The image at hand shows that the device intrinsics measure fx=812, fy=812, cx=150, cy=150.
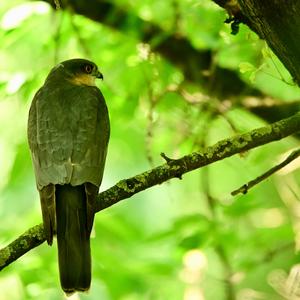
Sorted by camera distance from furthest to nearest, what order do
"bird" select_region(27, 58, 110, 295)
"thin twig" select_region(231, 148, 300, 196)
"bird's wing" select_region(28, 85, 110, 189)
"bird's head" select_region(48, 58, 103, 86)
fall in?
"bird's head" select_region(48, 58, 103, 86), "bird's wing" select_region(28, 85, 110, 189), "bird" select_region(27, 58, 110, 295), "thin twig" select_region(231, 148, 300, 196)

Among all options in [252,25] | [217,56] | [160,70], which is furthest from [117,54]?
[252,25]

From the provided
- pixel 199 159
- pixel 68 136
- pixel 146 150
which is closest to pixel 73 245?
pixel 68 136

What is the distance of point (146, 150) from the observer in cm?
489

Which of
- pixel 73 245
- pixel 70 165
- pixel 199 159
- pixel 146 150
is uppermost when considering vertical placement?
pixel 199 159

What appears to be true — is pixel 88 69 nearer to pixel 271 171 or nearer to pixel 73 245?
pixel 73 245

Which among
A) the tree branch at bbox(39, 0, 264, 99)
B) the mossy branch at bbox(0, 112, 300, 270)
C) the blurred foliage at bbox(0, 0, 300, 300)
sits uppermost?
the mossy branch at bbox(0, 112, 300, 270)

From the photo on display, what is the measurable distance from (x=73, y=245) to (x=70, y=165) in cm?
42

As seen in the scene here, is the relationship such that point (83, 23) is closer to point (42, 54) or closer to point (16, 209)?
point (42, 54)

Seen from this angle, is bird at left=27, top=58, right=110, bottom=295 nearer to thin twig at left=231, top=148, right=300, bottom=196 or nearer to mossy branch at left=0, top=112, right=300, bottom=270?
mossy branch at left=0, top=112, right=300, bottom=270

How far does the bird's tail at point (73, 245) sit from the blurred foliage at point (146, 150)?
57 cm

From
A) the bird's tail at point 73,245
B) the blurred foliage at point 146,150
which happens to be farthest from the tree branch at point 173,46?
the bird's tail at point 73,245

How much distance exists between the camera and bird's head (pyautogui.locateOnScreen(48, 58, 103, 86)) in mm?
5422

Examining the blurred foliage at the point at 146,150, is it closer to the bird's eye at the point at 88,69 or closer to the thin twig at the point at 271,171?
the bird's eye at the point at 88,69

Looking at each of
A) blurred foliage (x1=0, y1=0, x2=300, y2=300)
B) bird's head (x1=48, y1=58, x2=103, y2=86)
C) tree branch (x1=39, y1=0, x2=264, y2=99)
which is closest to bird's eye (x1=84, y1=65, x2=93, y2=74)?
bird's head (x1=48, y1=58, x2=103, y2=86)
